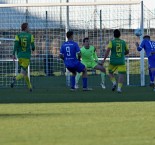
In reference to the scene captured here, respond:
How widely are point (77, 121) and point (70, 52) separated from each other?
11377 millimetres

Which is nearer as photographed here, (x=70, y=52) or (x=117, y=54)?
(x=117, y=54)

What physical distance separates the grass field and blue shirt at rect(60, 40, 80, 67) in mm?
4556

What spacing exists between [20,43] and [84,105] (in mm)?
7696

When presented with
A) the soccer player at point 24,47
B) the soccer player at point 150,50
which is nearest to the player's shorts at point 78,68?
the soccer player at point 24,47

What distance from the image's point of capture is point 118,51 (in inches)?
971

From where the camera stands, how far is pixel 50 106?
17.6 meters

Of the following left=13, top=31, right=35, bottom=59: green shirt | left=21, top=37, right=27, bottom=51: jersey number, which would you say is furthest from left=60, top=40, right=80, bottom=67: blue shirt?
left=21, top=37, right=27, bottom=51: jersey number

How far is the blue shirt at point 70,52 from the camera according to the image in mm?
25016

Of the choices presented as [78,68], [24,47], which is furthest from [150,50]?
[24,47]

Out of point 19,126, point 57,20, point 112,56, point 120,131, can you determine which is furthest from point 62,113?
point 57,20

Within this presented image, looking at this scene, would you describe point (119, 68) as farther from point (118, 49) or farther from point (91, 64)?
point (91, 64)

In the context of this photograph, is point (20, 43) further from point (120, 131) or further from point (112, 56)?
point (120, 131)

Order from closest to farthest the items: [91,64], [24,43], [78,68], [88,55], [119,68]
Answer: [119,68] < [24,43] < [78,68] < [91,64] < [88,55]

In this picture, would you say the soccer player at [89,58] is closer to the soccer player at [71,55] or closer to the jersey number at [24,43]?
the soccer player at [71,55]
